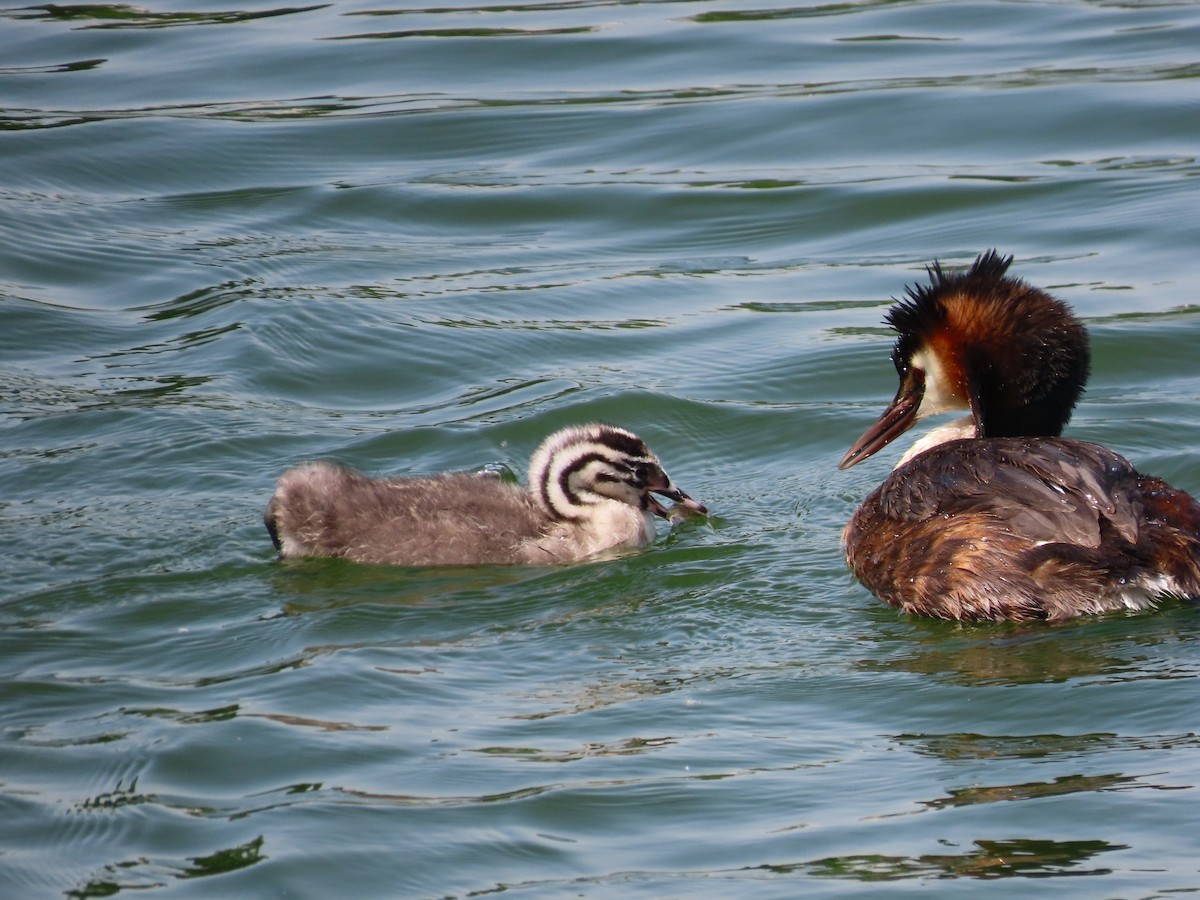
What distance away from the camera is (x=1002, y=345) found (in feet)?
25.0

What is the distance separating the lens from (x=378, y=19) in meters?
17.2

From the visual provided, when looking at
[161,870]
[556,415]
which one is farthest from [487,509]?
[161,870]

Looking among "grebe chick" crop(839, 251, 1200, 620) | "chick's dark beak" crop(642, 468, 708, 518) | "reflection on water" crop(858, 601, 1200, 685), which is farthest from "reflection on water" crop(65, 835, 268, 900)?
"chick's dark beak" crop(642, 468, 708, 518)

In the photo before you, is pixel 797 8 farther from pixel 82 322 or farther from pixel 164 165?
pixel 82 322

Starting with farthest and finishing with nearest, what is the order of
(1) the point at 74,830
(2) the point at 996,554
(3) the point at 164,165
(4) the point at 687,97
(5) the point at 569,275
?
(4) the point at 687,97 → (3) the point at 164,165 → (5) the point at 569,275 → (2) the point at 996,554 → (1) the point at 74,830

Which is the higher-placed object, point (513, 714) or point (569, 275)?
point (569, 275)

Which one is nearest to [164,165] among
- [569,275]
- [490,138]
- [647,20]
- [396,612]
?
[490,138]

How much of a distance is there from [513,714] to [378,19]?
12.2 m

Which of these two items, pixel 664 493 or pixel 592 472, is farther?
pixel 664 493

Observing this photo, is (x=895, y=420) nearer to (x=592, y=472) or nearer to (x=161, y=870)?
(x=592, y=472)

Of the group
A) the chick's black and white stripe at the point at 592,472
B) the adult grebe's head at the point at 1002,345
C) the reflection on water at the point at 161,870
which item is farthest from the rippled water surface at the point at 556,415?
the adult grebe's head at the point at 1002,345

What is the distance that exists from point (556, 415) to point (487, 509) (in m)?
1.76

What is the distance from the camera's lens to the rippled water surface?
5.39 m

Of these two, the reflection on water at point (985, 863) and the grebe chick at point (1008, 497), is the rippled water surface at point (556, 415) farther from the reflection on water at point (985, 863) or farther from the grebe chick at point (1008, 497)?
the grebe chick at point (1008, 497)
